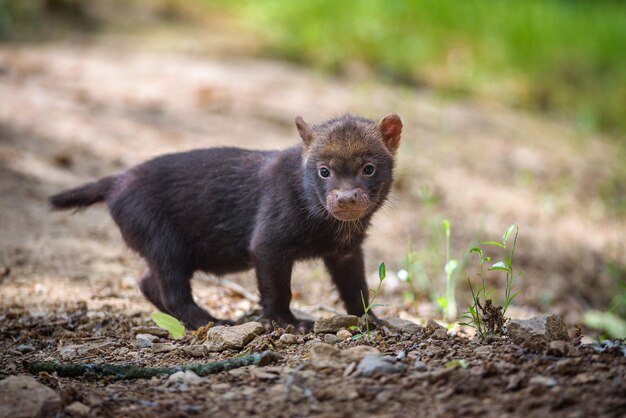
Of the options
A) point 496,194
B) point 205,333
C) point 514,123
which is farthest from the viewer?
point 514,123

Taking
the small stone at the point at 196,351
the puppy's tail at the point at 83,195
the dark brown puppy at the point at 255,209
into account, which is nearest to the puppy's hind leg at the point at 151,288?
the dark brown puppy at the point at 255,209

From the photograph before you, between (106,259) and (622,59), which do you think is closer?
(106,259)

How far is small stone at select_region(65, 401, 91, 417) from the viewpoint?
328 centimetres

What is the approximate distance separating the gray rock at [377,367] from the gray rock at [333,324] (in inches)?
39.8

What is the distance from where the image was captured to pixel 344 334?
14.4ft

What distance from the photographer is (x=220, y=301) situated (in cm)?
602

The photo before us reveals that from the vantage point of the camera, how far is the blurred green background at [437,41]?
10.8 meters

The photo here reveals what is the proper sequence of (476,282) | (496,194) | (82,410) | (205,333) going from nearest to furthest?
(82,410) → (205,333) → (476,282) → (496,194)

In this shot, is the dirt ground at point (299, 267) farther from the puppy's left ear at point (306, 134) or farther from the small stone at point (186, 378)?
the puppy's left ear at point (306, 134)

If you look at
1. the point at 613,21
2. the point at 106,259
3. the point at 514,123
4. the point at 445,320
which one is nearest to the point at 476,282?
the point at 445,320

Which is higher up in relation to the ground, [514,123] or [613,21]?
[613,21]

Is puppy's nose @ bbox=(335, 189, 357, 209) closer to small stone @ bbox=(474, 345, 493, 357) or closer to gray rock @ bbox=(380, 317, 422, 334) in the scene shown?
gray rock @ bbox=(380, 317, 422, 334)

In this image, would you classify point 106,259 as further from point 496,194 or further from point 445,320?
point 496,194

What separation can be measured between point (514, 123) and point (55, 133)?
5875mm
